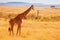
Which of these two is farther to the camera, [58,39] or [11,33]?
[11,33]

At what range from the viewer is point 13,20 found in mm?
12820

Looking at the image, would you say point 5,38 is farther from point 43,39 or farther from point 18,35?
point 43,39

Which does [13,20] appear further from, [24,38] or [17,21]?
[24,38]

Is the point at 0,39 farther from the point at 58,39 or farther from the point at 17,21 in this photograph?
the point at 58,39

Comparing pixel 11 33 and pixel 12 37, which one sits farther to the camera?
pixel 11 33

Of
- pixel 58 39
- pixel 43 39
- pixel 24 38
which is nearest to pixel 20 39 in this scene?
pixel 24 38

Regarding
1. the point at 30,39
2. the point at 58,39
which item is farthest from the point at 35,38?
the point at 58,39

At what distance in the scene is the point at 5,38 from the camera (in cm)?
1234

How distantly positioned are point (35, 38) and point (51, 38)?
97 centimetres

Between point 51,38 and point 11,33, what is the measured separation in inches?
100

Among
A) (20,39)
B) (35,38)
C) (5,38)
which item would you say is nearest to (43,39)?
(35,38)

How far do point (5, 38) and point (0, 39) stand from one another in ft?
1.16

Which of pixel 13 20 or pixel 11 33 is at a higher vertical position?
pixel 13 20

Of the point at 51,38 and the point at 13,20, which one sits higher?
the point at 13,20
